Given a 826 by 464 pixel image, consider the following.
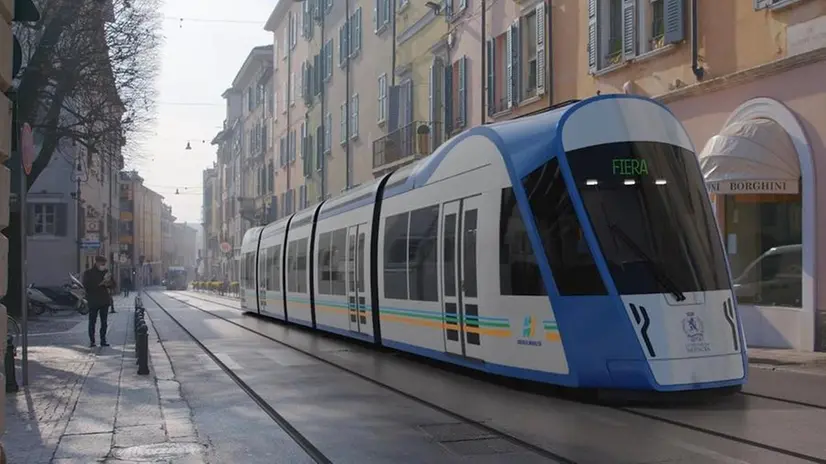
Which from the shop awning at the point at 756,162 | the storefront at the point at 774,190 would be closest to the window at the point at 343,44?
the storefront at the point at 774,190

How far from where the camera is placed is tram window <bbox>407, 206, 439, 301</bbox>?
12.8m

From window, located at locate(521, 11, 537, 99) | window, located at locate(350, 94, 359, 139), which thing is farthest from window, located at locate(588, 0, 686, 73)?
window, located at locate(350, 94, 359, 139)

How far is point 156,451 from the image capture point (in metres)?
7.85

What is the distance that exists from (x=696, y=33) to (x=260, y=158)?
51742 millimetres

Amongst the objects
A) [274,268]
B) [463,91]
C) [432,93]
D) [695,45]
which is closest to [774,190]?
[695,45]

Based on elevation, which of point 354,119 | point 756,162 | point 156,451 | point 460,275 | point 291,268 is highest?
point 354,119

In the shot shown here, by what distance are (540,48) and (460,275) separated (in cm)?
1159

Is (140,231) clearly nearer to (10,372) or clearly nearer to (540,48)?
(540,48)

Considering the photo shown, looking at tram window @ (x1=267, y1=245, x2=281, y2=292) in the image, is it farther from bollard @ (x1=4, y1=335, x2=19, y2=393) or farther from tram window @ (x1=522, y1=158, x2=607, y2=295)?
tram window @ (x1=522, y1=158, x2=607, y2=295)

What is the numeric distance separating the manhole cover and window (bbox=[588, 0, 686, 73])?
12574mm

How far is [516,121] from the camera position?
1120 centimetres

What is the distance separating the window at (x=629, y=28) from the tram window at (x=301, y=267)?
7592 mm

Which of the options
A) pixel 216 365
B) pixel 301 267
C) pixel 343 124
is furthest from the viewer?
pixel 343 124

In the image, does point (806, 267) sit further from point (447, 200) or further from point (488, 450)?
point (488, 450)
